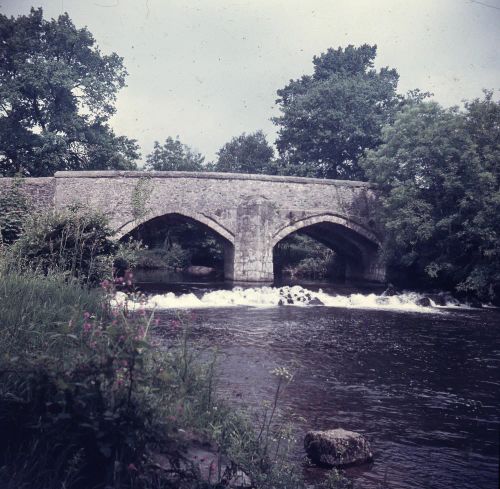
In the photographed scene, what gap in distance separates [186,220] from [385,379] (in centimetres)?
1598

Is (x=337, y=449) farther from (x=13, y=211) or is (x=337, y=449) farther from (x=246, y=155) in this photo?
(x=246, y=155)

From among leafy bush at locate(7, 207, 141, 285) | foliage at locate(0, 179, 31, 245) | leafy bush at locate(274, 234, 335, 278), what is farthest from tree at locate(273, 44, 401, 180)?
leafy bush at locate(7, 207, 141, 285)

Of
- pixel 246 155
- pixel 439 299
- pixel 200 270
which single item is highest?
pixel 246 155

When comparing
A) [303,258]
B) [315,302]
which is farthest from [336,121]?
[315,302]

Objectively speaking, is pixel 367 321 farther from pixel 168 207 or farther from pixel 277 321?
pixel 168 207

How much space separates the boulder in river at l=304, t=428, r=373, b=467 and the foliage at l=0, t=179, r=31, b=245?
361 inches

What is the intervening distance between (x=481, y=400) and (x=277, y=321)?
622cm

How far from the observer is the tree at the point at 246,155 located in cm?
4394

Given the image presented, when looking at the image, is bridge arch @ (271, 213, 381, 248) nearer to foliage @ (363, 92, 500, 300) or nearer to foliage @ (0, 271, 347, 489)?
foliage @ (363, 92, 500, 300)

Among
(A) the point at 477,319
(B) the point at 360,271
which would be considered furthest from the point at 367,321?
(B) the point at 360,271

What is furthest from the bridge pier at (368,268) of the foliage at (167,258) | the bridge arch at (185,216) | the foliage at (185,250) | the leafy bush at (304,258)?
the foliage at (167,258)

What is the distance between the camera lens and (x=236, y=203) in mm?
21438

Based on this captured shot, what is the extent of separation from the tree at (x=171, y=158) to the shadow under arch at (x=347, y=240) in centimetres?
1761

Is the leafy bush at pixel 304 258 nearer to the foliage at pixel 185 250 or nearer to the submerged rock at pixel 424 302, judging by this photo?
the foliage at pixel 185 250
